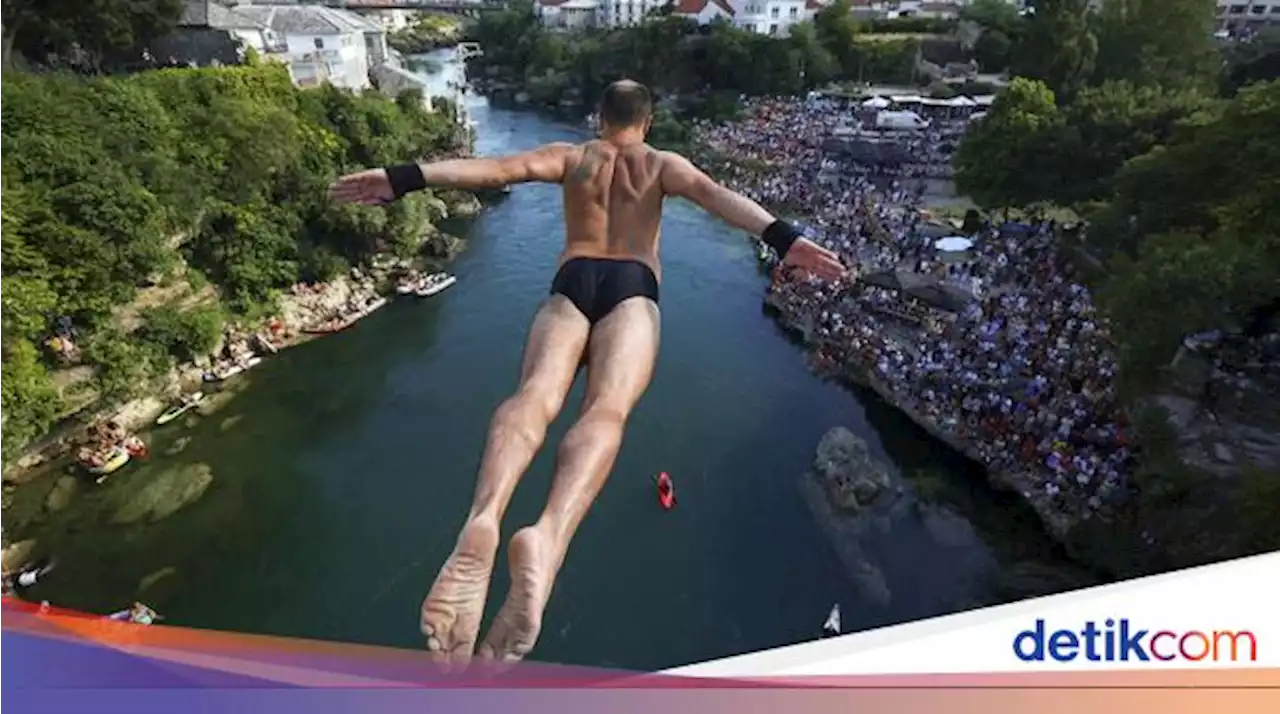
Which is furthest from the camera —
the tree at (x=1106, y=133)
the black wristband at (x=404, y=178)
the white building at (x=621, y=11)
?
the white building at (x=621, y=11)

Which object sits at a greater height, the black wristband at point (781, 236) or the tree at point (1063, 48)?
the tree at point (1063, 48)

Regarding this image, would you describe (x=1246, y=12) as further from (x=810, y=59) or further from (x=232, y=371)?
(x=232, y=371)

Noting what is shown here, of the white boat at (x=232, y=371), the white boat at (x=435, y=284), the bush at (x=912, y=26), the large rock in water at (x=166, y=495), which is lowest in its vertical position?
the large rock in water at (x=166, y=495)

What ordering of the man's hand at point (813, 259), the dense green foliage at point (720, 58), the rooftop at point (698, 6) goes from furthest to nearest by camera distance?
the rooftop at point (698, 6) < the dense green foliage at point (720, 58) < the man's hand at point (813, 259)

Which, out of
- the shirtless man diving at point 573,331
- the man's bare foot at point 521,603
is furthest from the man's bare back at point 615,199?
the man's bare foot at point 521,603

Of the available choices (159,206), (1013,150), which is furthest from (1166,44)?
(159,206)

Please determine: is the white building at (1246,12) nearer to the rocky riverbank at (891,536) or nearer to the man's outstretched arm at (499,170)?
the rocky riverbank at (891,536)

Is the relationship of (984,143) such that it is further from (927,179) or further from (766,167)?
(766,167)

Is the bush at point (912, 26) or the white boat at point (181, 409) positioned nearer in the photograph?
the white boat at point (181, 409)
